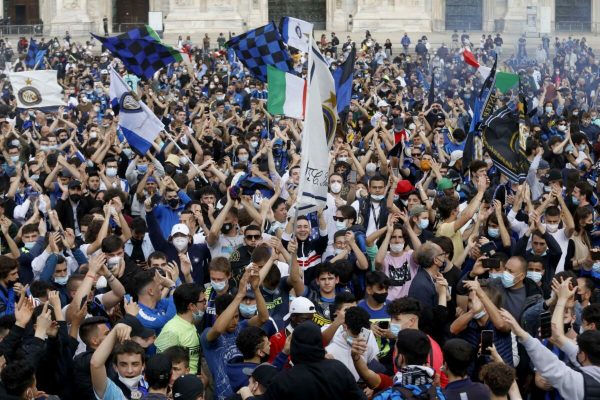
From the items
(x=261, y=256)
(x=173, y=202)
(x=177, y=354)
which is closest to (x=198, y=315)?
(x=261, y=256)

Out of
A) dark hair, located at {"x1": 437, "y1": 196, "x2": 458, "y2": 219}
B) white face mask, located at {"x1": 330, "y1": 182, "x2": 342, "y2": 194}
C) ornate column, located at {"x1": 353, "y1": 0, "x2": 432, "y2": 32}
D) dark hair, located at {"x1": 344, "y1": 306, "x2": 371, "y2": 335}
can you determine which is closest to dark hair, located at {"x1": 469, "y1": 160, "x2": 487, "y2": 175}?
white face mask, located at {"x1": 330, "y1": 182, "x2": 342, "y2": 194}

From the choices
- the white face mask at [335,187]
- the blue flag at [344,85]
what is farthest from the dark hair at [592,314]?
the blue flag at [344,85]

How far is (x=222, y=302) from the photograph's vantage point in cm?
836

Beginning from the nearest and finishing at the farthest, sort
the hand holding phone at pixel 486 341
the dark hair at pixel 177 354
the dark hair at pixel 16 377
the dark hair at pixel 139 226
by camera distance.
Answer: the dark hair at pixel 16 377
the dark hair at pixel 177 354
the hand holding phone at pixel 486 341
the dark hair at pixel 139 226

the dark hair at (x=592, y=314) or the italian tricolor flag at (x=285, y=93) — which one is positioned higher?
the italian tricolor flag at (x=285, y=93)

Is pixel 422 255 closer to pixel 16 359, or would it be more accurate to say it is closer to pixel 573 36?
pixel 16 359

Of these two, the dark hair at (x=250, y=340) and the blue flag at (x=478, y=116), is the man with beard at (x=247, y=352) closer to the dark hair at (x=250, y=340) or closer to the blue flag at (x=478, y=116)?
the dark hair at (x=250, y=340)

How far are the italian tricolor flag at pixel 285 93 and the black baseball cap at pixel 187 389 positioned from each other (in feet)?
28.1

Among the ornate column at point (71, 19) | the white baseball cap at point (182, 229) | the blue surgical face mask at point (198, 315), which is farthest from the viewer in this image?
the ornate column at point (71, 19)

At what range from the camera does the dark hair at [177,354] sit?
7477 millimetres

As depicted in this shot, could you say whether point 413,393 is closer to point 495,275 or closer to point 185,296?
point 185,296

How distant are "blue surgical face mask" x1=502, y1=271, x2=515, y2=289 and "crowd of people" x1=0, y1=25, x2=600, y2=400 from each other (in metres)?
0.02

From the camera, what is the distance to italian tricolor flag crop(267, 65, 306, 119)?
1546cm

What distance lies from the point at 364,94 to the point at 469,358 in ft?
65.5
